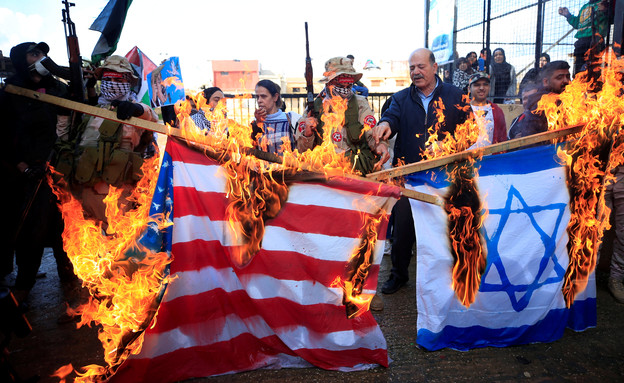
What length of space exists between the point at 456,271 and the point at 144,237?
7.95 ft

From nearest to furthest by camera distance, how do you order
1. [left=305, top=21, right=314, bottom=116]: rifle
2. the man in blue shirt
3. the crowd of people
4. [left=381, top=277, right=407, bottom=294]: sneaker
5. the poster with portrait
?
the crowd of people < [left=305, top=21, right=314, bottom=116]: rifle < the man in blue shirt < [left=381, top=277, right=407, bottom=294]: sneaker < the poster with portrait

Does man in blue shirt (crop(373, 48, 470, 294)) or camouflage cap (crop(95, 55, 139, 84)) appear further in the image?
man in blue shirt (crop(373, 48, 470, 294))

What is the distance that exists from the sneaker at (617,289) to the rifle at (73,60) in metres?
5.44

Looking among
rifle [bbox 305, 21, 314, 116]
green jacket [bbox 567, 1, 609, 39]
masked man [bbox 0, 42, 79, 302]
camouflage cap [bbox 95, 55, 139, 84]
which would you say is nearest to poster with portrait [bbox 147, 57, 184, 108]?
masked man [bbox 0, 42, 79, 302]

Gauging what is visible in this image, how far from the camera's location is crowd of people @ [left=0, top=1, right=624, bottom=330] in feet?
12.0

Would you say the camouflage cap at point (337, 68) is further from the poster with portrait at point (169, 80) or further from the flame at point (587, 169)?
the poster with portrait at point (169, 80)

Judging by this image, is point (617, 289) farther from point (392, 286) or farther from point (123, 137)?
point (123, 137)

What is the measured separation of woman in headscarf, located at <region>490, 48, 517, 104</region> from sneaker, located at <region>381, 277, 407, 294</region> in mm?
5500

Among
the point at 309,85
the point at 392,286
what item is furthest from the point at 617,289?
the point at 309,85

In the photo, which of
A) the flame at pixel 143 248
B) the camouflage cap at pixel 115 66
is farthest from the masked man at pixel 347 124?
the camouflage cap at pixel 115 66

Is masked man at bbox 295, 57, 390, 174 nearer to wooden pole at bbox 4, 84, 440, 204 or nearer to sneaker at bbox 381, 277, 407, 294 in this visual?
wooden pole at bbox 4, 84, 440, 204

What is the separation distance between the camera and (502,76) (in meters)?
7.94

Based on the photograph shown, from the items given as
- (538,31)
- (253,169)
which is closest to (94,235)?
(253,169)

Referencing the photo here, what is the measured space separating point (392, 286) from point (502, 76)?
585 cm
